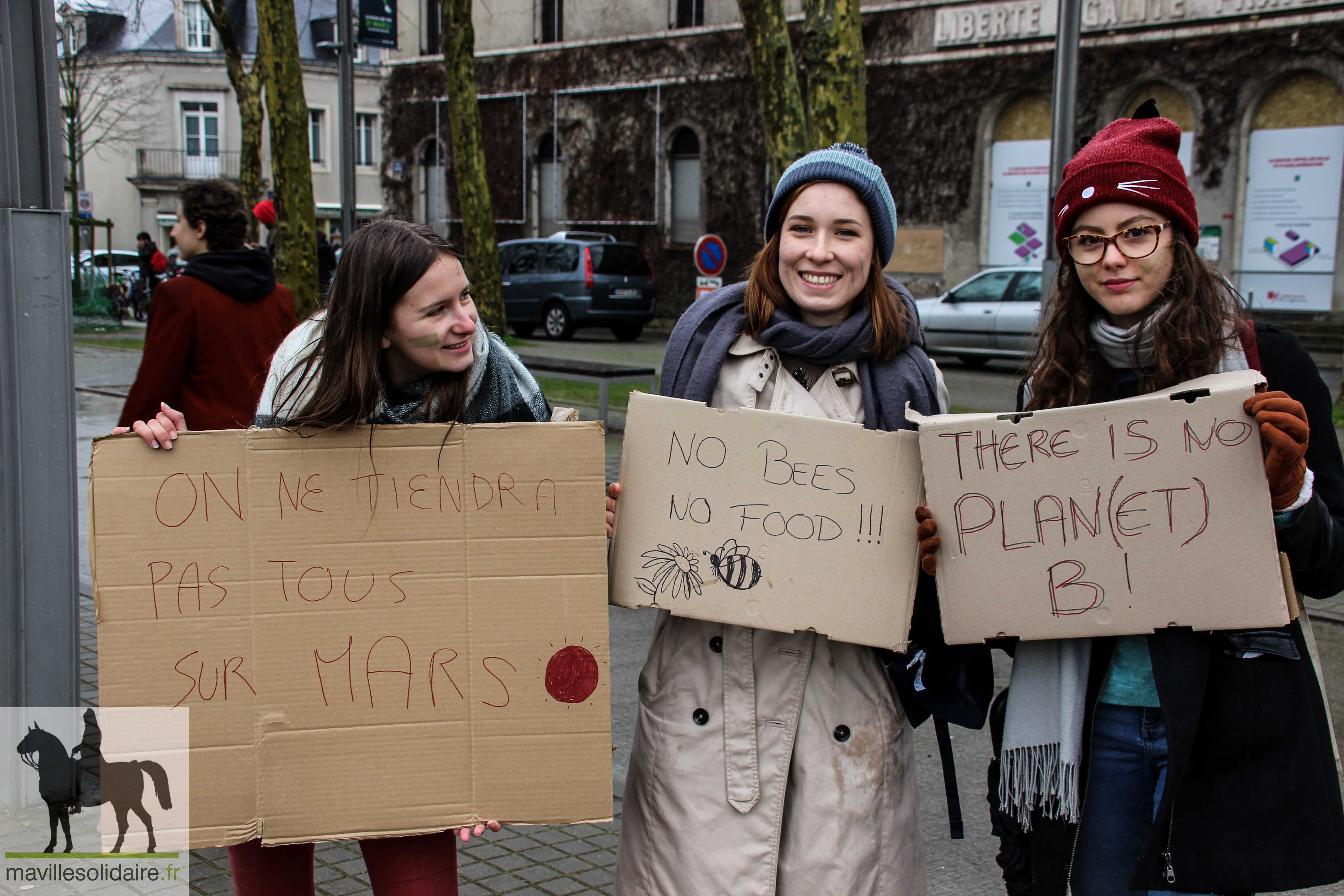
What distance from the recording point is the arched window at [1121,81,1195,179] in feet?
66.8

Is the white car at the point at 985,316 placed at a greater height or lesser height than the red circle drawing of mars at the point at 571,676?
greater

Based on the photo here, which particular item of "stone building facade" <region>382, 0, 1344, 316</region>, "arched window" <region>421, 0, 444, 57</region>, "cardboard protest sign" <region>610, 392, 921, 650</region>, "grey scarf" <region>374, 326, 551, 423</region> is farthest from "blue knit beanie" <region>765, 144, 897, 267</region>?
"arched window" <region>421, 0, 444, 57</region>

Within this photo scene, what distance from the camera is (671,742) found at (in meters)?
2.36

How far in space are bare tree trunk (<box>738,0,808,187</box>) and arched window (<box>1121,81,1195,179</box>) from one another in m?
12.1

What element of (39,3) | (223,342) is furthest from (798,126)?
(39,3)

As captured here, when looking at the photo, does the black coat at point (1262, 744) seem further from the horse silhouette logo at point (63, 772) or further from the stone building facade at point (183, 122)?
the stone building facade at point (183, 122)

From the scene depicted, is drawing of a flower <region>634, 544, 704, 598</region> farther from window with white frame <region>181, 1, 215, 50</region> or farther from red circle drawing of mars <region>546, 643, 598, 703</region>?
window with white frame <region>181, 1, 215, 50</region>

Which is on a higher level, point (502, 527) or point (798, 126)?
point (798, 126)

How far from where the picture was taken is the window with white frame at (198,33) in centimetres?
4662

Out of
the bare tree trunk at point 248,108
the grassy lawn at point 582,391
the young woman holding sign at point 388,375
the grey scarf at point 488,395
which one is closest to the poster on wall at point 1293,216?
the grassy lawn at point 582,391

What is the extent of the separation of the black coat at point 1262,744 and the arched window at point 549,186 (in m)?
27.7

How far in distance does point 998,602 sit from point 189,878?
2.41m

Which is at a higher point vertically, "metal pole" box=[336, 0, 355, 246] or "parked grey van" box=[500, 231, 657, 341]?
"metal pole" box=[336, 0, 355, 246]

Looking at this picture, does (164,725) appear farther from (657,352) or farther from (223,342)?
(657,352)
